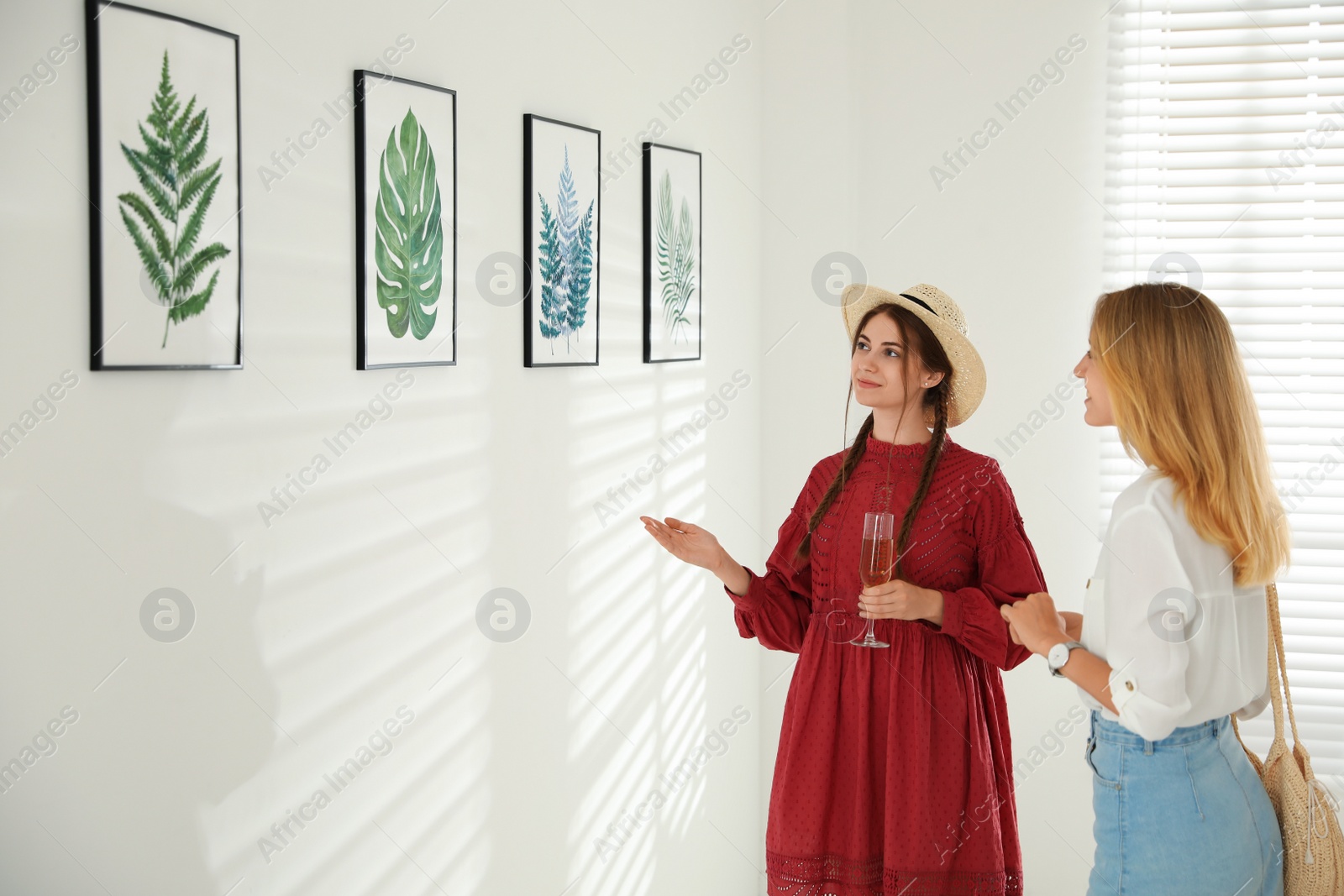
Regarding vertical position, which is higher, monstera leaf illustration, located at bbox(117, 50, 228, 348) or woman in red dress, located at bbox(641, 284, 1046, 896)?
monstera leaf illustration, located at bbox(117, 50, 228, 348)

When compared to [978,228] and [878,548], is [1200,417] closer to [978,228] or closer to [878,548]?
[878,548]

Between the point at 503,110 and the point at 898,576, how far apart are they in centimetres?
131

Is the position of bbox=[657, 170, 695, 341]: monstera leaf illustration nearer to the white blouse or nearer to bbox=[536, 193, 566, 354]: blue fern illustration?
bbox=[536, 193, 566, 354]: blue fern illustration

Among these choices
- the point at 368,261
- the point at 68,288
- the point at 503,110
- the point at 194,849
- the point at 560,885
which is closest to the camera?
the point at 68,288

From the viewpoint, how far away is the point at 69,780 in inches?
54.3

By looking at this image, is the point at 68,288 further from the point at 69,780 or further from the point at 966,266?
the point at 966,266

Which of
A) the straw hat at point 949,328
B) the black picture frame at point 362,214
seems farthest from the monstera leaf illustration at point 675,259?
the black picture frame at point 362,214

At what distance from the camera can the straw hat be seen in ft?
7.07

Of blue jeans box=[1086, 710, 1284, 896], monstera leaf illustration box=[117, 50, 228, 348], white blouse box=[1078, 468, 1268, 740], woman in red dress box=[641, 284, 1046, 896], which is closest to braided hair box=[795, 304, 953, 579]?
woman in red dress box=[641, 284, 1046, 896]

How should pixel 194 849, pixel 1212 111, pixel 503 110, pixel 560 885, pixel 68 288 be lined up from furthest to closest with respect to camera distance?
pixel 1212 111
pixel 560 885
pixel 503 110
pixel 194 849
pixel 68 288

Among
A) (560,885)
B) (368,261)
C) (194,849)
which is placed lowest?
(560,885)

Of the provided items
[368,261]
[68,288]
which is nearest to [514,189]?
[368,261]

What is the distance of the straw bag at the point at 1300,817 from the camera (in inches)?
66.4

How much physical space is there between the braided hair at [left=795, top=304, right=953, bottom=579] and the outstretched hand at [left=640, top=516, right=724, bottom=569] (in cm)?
23
